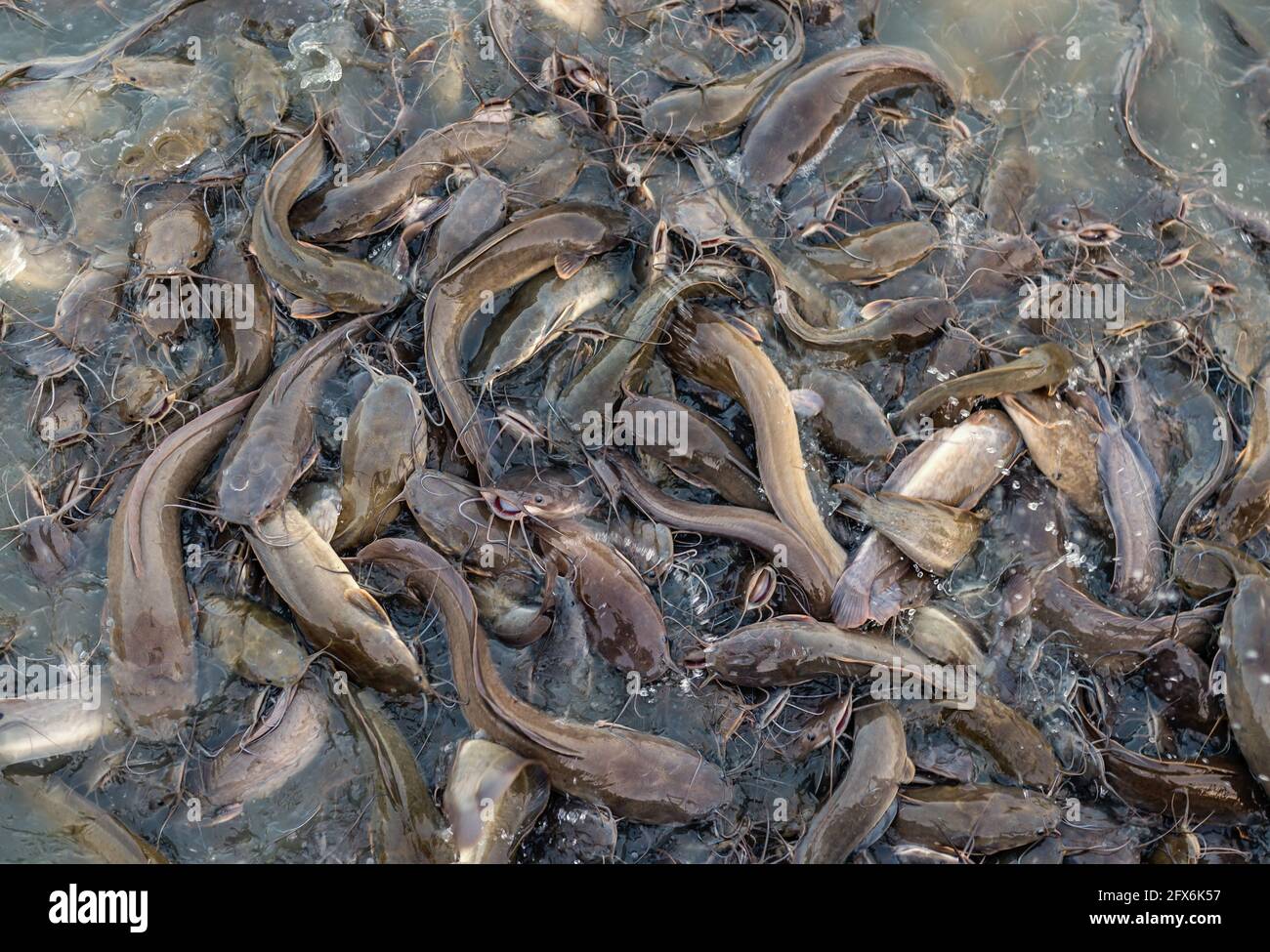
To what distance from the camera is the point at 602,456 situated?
4.25 m

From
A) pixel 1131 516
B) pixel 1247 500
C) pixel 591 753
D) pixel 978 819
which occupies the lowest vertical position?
pixel 978 819

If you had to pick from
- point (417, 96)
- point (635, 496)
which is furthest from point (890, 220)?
point (417, 96)

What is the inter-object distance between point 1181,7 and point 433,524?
215 inches

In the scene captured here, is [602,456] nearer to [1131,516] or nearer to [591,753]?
[591,753]

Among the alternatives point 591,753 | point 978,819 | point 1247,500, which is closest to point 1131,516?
point 1247,500

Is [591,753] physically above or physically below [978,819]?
above

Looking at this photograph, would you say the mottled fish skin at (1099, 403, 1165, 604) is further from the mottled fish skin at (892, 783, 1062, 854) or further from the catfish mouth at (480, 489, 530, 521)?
the catfish mouth at (480, 489, 530, 521)

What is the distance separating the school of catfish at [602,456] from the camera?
3928 millimetres

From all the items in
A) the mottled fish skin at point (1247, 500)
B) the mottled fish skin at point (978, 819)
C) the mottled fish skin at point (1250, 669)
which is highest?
the mottled fish skin at point (1247, 500)

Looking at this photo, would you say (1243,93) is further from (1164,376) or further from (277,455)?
(277,455)

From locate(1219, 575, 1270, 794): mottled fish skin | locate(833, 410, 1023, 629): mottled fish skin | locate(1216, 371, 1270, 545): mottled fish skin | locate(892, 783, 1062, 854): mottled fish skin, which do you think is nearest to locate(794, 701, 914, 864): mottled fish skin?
locate(892, 783, 1062, 854): mottled fish skin

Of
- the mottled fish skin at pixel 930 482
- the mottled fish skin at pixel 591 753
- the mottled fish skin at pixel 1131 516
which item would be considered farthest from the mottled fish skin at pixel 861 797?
the mottled fish skin at pixel 1131 516

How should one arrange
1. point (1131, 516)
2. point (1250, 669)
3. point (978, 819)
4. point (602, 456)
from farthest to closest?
point (1131, 516) → point (602, 456) → point (1250, 669) → point (978, 819)

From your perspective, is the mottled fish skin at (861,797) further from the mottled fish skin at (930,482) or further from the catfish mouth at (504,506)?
the catfish mouth at (504,506)
